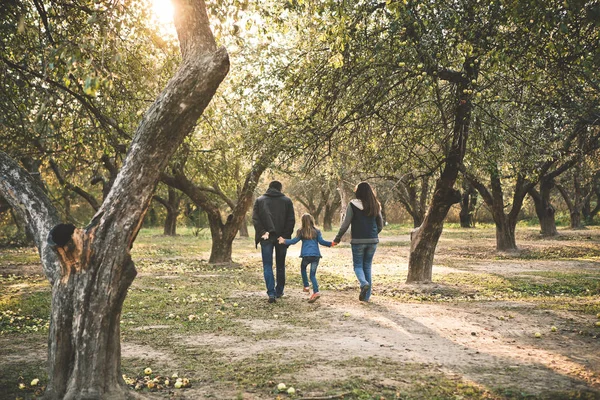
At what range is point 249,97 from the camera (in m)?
12.6

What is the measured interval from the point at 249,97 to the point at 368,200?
182 inches

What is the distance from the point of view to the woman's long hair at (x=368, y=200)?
32.8 ft

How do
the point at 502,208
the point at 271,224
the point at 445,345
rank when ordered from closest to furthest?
1. the point at 445,345
2. the point at 271,224
3. the point at 502,208

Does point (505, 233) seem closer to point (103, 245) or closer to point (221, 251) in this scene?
point (221, 251)

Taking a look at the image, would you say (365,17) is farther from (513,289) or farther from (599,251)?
(599,251)

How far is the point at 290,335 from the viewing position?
7398mm

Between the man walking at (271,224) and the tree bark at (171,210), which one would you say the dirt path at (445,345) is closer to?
the man walking at (271,224)

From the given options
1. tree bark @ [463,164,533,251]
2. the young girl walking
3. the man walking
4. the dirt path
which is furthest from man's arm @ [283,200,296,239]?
tree bark @ [463,164,533,251]

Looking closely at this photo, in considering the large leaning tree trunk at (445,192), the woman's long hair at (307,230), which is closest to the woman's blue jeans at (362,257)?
the woman's long hair at (307,230)

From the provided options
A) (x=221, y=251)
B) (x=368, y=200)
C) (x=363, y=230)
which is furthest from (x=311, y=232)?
(x=221, y=251)

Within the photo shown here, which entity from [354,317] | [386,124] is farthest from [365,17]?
[354,317]

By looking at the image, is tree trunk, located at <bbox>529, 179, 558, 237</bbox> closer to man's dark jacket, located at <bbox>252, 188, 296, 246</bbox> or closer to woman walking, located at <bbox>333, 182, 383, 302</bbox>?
woman walking, located at <bbox>333, 182, 383, 302</bbox>

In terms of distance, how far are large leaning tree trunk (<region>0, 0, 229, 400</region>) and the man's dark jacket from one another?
5.27 meters

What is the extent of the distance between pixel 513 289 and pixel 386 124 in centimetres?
552
